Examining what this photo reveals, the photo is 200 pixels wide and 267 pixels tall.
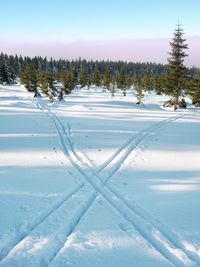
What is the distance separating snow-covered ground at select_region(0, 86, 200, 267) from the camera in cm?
678

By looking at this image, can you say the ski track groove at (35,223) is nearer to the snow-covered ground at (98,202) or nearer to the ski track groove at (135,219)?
the snow-covered ground at (98,202)

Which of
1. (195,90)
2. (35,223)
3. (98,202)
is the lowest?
(195,90)

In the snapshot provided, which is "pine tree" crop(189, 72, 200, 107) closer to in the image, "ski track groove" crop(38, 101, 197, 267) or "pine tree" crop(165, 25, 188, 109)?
"pine tree" crop(165, 25, 188, 109)

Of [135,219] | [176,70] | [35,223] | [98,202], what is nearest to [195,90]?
[176,70]

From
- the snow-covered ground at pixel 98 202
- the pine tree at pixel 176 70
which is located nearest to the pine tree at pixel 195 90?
the pine tree at pixel 176 70

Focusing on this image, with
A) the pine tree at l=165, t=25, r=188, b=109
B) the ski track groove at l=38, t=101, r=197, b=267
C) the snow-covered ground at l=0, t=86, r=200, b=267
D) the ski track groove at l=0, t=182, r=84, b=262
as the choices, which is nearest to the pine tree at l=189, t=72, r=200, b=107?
the pine tree at l=165, t=25, r=188, b=109

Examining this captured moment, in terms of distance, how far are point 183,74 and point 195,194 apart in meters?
38.5

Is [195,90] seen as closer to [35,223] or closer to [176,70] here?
[176,70]

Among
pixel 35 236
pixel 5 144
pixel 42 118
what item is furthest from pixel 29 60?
pixel 35 236

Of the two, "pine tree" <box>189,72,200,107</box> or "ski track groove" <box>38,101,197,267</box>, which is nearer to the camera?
"ski track groove" <box>38,101,197,267</box>

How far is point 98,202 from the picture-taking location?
9531 mm

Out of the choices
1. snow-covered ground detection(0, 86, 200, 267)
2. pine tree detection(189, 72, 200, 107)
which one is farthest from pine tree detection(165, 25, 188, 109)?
snow-covered ground detection(0, 86, 200, 267)

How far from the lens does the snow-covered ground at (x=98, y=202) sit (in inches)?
267

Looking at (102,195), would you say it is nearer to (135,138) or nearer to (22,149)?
(22,149)
